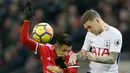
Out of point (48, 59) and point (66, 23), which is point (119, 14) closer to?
point (66, 23)

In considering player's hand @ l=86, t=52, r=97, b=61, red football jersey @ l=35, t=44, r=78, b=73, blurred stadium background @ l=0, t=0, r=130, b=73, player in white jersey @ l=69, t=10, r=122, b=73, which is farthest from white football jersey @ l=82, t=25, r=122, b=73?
blurred stadium background @ l=0, t=0, r=130, b=73

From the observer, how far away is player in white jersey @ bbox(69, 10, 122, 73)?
342 inches

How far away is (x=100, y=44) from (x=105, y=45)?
105mm

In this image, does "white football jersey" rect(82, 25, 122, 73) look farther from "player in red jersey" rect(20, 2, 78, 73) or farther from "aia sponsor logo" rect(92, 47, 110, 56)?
"player in red jersey" rect(20, 2, 78, 73)

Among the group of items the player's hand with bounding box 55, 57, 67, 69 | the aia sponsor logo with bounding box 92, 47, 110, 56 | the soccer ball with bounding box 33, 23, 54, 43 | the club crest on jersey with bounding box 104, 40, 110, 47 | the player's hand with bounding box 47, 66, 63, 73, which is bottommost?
the player's hand with bounding box 47, 66, 63, 73

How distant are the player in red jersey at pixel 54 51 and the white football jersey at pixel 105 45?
0.41 meters

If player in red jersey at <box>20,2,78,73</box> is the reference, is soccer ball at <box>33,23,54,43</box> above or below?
above

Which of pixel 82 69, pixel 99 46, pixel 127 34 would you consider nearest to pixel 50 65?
pixel 99 46

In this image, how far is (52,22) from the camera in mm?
14547

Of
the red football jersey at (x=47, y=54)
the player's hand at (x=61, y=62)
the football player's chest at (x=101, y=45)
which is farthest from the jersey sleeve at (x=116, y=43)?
the red football jersey at (x=47, y=54)

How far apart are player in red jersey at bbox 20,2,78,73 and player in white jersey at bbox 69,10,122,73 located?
7.2 inches

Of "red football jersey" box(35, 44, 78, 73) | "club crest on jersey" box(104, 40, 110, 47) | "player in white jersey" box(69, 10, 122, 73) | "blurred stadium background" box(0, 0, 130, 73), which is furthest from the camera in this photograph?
"blurred stadium background" box(0, 0, 130, 73)

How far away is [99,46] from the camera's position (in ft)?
29.6

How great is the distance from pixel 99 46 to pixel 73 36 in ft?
15.4
